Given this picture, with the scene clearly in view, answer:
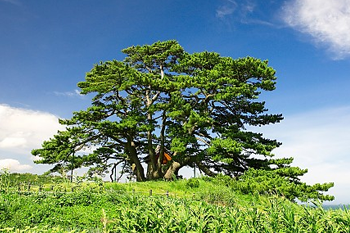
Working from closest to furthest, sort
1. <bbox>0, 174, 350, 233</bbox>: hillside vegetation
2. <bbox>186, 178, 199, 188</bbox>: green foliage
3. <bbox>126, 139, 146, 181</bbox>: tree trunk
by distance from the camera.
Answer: <bbox>0, 174, 350, 233</bbox>: hillside vegetation, <bbox>186, 178, 199, 188</bbox>: green foliage, <bbox>126, 139, 146, 181</bbox>: tree trunk

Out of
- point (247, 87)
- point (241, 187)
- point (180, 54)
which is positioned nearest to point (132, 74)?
point (180, 54)

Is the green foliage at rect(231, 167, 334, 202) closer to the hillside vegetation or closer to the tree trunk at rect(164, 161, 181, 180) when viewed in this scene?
the tree trunk at rect(164, 161, 181, 180)

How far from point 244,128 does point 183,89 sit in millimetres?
4502

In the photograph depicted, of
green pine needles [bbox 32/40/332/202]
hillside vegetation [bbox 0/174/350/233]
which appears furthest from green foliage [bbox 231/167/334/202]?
hillside vegetation [bbox 0/174/350/233]

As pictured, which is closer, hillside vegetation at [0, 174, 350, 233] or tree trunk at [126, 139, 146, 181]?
hillside vegetation at [0, 174, 350, 233]

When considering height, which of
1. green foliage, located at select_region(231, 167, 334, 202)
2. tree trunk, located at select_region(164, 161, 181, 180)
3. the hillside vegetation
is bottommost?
the hillside vegetation

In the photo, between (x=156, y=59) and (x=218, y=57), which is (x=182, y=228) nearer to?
(x=218, y=57)

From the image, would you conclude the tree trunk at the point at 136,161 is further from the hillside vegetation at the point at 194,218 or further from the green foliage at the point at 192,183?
the hillside vegetation at the point at 194,218

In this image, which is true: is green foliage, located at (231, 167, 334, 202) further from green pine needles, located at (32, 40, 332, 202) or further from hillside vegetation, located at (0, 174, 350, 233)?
hillside vegetation, located at (0, 174, 350, 233)

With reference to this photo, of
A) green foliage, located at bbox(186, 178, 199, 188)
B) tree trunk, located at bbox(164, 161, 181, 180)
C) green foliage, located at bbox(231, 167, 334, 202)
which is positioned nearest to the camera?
green foliage, located at bbox(231, 167, 334, 202)

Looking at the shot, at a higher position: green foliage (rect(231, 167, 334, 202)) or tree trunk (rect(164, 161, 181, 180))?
tree trunk (rect(164, 161, 181, 180))

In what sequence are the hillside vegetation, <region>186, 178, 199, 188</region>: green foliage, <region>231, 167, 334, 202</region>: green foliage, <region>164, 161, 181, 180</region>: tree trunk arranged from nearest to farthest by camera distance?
1. the hillside vegetation
2. <region>231, 167, 334, 202</region>: green foliage
3. <region>186, 178, 199, 188</region>: green foliage
4. <region>164, 161, 181, 180</region>: tree trunk

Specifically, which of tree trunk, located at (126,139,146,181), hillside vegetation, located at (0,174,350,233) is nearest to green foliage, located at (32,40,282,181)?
tree trunk, located at (126,139,146,181)

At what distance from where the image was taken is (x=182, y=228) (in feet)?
12.1
